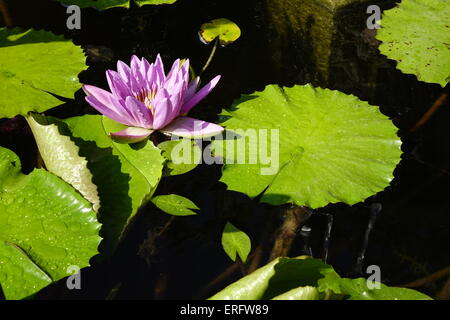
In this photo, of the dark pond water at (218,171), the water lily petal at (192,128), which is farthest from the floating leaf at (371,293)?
the water lily petal at (192,128)

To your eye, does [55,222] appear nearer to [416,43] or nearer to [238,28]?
[238,28]

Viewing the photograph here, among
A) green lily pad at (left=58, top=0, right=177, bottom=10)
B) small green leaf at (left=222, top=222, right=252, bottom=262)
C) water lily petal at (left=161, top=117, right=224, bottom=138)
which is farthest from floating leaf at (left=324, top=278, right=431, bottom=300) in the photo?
green lily pad at (left=58, top=0, right=177, bottom=10)

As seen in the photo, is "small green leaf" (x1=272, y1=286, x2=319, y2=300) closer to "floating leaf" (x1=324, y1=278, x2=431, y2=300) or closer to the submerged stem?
"floating leaf" (x1=324, y1=278, x2=431, y2=300)

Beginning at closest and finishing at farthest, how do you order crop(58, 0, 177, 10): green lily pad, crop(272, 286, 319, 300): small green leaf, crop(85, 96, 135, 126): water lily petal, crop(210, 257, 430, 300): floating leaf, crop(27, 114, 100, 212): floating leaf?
crop(272, 286, 319, 300): small green leaf → crop(210, 257, 430, 300): floating leaf → crop(27, 114, 100, 212): floating leaf → crop(85, 96, 135, 126): water lily petal → crop(58, 0, 177, 10): green lily pad

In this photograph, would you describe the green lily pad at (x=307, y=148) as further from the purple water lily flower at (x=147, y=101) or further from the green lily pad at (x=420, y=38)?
the green lily pad at (x=420, y=38)

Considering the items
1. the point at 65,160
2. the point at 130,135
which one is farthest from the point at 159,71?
the point at 65,160

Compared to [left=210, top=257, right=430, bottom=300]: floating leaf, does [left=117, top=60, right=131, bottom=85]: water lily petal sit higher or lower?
higher
